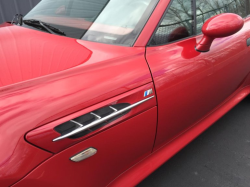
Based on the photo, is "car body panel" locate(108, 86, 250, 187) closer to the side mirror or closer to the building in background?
the side mirror

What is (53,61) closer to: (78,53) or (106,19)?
(78,53)

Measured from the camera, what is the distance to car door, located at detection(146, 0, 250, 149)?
53.8 inches

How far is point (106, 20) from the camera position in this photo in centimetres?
153

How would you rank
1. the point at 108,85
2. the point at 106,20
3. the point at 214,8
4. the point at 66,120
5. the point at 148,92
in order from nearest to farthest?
the point at 66,120 → the point at 108,85 → the point at 148,92 → the point at 106,20 → the point at 214,8

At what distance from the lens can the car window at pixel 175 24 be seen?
146 centimetres

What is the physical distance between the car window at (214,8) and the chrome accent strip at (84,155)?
122 centimetres

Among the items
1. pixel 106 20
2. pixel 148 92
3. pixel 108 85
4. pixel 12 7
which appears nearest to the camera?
pixel 108 85

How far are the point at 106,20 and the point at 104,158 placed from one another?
897 millimetres

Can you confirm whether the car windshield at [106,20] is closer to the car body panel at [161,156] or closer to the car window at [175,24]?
the car window at [175,24]

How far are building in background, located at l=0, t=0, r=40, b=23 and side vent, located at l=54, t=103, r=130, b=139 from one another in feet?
17.7

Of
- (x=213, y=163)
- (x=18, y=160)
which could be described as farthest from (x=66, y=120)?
(x=213, y=163)

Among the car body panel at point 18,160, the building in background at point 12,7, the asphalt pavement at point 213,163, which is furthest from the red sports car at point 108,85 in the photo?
the building in background at point 12,7

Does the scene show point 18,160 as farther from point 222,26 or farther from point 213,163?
point 213,163

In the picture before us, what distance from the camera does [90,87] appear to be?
1.06m
